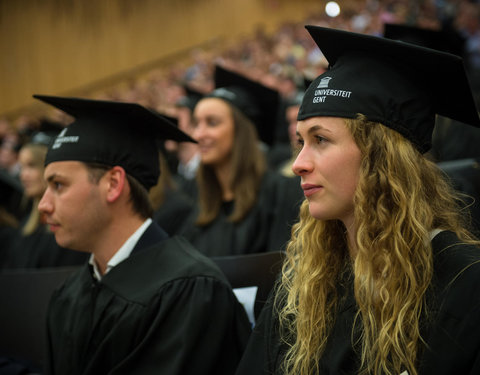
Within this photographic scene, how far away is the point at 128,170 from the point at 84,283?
513 millimetres

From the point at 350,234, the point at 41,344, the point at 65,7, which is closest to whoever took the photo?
the point at 350,234

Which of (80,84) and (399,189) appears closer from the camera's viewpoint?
(399,189)

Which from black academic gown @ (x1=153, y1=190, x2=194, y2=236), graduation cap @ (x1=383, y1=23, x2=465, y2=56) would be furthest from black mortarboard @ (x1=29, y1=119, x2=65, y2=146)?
graduation cap @ (x1=383, y1=23, x2=465, y2=56)

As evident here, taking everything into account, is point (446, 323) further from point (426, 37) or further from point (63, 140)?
point (426, 37)

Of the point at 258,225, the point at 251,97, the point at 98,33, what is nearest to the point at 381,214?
the point at 258,225

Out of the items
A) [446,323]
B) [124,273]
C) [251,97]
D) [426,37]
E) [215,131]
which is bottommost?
[124,273]

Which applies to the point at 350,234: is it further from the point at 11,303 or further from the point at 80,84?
the point at 80,84

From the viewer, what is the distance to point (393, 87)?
1.59 metres

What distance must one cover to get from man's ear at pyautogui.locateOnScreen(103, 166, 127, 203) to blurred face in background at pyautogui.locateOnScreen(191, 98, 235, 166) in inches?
55.6

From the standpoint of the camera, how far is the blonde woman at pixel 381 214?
1454 mm

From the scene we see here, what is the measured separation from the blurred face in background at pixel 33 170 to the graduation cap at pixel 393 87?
143 inches

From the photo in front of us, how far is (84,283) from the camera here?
2365 millimetres

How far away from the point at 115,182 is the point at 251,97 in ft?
6.03

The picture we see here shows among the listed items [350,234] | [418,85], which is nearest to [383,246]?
[350,234]
